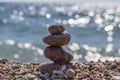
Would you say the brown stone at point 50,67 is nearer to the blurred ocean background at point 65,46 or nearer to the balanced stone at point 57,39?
the balanced stone at point 57,39

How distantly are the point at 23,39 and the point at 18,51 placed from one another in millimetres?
2423

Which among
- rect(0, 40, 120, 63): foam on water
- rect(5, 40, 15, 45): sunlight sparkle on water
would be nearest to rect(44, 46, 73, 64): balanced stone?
rect(0, 40, 120, 63): foam on water

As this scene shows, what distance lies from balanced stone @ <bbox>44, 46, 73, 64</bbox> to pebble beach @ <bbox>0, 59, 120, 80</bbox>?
0.13 meters

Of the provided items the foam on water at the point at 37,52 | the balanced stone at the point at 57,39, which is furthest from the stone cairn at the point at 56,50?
the foam on water at the point at 37,52

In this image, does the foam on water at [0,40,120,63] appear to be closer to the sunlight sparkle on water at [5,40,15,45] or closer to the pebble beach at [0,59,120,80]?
the sunlight sparkle on water at [5,40,15,45]

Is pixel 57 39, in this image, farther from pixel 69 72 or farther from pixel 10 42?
pixel 10 42

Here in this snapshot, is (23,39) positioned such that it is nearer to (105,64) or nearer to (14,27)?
(14,27)

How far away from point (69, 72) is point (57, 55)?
0.26 meters

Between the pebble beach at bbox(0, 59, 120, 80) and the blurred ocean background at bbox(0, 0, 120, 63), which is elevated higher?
the blurred ocean background at bbox(0, 0, 120, 63)

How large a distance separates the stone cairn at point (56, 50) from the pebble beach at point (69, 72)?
0.09 meters

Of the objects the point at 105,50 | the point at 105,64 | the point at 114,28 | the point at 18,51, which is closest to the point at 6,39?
the point at 18,51

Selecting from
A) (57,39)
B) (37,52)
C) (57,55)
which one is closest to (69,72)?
(57,55)

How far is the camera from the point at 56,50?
6469 millimetres

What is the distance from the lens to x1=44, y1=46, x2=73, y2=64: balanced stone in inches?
253
